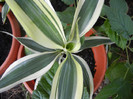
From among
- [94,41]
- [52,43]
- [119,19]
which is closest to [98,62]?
[94,41]

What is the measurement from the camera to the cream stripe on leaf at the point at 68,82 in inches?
17.2

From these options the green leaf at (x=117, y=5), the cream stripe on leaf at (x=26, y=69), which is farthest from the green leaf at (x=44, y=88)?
the green leaf at (x=117, y=5)

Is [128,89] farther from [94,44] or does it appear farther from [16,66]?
[16,66]

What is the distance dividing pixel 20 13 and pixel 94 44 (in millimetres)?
336

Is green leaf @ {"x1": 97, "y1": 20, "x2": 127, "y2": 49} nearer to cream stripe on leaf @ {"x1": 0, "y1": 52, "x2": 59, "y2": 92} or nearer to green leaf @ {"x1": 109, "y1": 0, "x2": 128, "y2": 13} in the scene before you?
green leaf @ {"x1": 109, "y1": 0, "x2": 128, "y2": 13}

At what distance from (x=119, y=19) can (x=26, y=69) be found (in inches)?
14.1

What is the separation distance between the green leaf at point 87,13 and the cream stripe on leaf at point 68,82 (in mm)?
117

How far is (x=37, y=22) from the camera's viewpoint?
416 mm

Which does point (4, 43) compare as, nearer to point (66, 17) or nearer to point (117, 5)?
point (66, 17)

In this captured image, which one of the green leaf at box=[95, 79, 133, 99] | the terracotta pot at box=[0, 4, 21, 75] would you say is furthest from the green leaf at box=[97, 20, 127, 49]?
the terracotta pot at box=[0, 4, 21, 75]

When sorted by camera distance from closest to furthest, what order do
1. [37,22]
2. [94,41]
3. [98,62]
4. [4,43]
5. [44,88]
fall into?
[37,22], [44,88], [94,41], [98,62], [4,43]

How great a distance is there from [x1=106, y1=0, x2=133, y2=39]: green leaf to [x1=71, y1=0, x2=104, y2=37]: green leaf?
9 cm

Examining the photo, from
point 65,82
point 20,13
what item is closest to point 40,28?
point 20,13

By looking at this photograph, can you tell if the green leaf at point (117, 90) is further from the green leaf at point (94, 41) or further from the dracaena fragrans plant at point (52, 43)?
the green leaf at point (94, 41)
